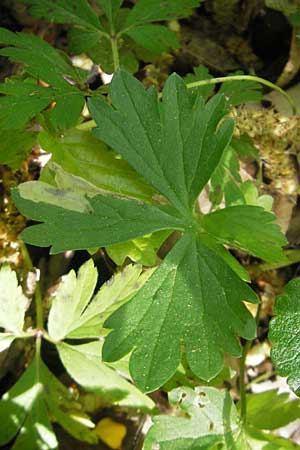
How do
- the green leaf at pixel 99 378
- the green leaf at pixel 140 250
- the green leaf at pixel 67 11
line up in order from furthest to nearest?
the green leaf at pixel 67 11 < the green leaf at pixel 99 378 < the green leaf at pixel 140 250

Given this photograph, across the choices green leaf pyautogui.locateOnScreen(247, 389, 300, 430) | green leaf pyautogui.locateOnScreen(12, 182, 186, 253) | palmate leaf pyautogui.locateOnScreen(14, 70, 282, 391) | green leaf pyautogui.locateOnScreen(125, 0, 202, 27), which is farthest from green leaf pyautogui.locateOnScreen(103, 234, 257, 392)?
green leaf pyautogui.locateOnScreen(125, 0, 202, 27)

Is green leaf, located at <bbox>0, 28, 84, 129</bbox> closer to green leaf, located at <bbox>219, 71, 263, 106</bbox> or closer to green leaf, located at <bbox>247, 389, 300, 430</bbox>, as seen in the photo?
green leaf, located at <bbox>219, 71, 263, 106</bbox>

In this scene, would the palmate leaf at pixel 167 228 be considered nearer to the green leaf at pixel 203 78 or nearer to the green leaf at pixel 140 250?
the green leaf at pixel 140 250

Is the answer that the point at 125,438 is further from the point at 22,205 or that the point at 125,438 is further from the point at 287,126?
the point at 287,126

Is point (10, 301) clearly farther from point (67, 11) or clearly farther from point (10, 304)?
point (67, 11)

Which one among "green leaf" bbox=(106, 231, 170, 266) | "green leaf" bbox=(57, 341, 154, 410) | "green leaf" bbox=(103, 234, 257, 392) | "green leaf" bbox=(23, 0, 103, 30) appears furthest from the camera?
"green leaf" bbox=(23, 0, 103, 30)

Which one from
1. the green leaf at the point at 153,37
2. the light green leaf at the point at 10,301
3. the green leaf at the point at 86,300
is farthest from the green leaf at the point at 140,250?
the green leaf at the point at 153,37
